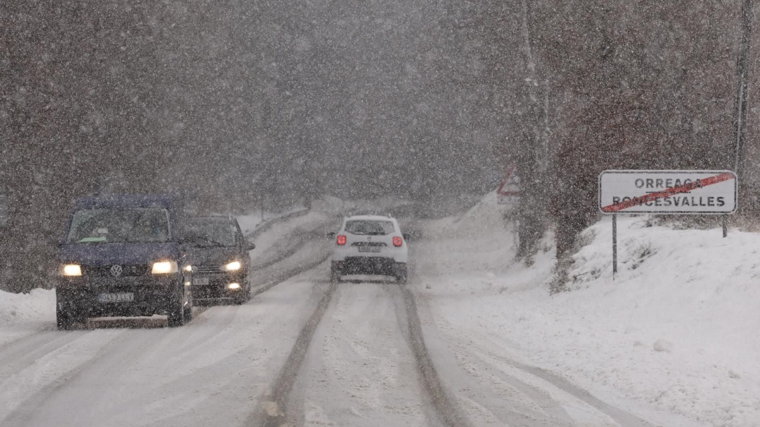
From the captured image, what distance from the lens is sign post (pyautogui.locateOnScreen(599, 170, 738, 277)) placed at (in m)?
A: 16.0

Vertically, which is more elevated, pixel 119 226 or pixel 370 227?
Result: pixel 119 226

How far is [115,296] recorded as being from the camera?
1449 centimetres

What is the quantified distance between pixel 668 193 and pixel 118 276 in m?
8.57

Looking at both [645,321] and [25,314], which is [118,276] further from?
[645,321]

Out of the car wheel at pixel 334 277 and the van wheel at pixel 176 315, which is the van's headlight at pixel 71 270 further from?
the car wheel at pixel 334 277

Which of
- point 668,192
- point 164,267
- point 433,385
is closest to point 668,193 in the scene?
point 668,192

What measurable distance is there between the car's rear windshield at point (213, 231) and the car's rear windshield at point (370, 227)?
529cm

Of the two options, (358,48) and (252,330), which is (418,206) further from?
(252,330)

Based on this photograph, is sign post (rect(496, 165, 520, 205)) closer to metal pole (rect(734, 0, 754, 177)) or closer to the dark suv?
metal pole (rect(734, 0, 754, 177))

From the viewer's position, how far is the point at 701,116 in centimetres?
2270

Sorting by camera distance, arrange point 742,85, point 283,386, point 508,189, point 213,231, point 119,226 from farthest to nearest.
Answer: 1. point 508,189
2. point 213,231
3. point 742,85
4. point 119,226
5. point 283,386

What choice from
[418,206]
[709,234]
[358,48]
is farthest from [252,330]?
[358,48]

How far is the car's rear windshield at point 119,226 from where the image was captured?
15.3m

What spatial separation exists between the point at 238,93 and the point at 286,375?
215ft
